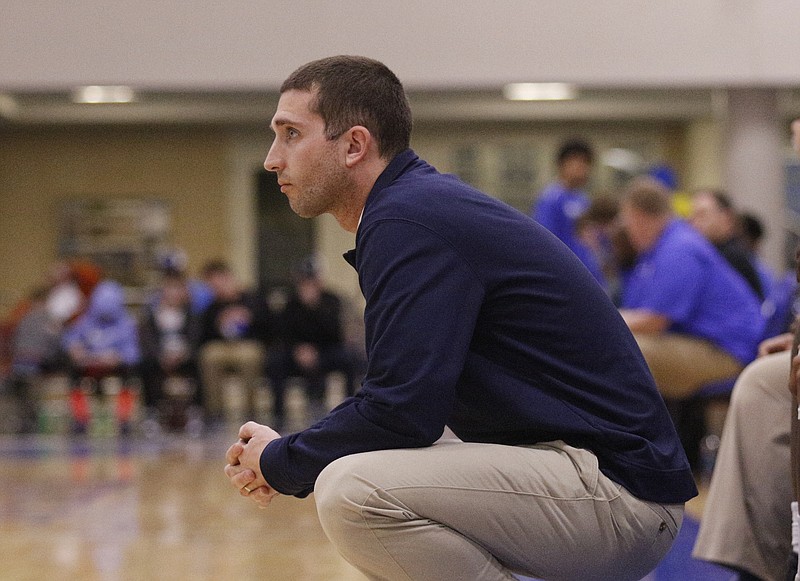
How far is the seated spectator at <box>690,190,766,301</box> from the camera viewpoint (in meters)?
5.35

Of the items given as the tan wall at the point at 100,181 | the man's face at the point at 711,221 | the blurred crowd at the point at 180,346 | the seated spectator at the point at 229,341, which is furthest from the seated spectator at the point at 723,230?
the tan wall at the point at 100,181

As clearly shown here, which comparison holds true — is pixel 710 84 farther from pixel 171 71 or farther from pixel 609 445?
pixel 609 445

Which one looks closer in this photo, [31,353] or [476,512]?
[476,512]

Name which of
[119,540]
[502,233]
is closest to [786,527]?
[502,233]

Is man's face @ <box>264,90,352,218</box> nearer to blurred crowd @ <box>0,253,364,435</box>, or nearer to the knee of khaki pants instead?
the knee of khaki pants

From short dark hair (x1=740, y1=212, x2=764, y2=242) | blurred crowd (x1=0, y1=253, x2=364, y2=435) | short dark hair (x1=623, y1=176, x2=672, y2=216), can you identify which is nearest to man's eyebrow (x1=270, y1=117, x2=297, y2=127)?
short dark hair (x1=623, y1=176, x2=672, y2=216)

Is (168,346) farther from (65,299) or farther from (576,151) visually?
(576,151)

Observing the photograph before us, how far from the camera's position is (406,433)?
5.62 feet

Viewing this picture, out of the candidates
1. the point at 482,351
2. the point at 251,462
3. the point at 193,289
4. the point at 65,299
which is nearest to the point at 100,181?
the point at 193,289

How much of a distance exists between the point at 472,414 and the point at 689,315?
3.07m

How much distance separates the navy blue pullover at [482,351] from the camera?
1675 mm

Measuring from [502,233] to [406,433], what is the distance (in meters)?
0.34

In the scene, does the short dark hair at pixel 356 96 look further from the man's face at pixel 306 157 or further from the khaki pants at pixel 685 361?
the khaki pants at pixel 685 361

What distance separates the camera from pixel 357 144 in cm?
186
